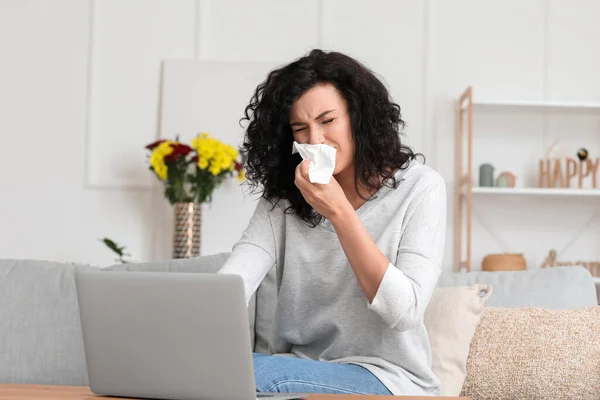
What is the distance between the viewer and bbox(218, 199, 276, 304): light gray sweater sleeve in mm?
1752

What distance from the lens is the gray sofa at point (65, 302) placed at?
2102 millimetres

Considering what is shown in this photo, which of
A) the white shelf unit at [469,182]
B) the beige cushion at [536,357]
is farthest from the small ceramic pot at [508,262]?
the beige cushion at [536,357]

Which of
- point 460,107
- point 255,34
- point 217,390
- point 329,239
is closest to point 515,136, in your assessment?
point 460,107

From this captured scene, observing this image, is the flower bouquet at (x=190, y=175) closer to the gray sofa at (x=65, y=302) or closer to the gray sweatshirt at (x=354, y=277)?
the gray sofa at (x=65, y=302)

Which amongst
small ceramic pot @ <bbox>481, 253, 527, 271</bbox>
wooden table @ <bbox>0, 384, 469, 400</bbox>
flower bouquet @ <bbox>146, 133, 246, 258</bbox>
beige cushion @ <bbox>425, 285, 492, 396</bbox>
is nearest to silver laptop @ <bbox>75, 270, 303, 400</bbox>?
wooden table @ <bbox>0, 384, 469, 400</bbox>

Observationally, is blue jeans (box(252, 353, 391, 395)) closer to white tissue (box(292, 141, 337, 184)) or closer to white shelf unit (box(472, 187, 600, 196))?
white tissue (box(292, 141, 337, 184))

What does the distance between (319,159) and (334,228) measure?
144 mm

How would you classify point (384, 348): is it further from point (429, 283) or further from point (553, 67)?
point (553, 67)

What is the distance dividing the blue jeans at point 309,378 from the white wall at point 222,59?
2694 mm

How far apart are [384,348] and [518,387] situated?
0.53m

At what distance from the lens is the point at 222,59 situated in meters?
4.32

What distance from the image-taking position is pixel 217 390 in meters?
1.19

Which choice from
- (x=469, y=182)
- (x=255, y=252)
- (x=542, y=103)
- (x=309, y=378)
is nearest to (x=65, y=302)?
(x=255, y=252)

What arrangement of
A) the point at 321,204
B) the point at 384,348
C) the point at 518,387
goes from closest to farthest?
the point at 321,204, the point at 384,348, the point at 518,387
